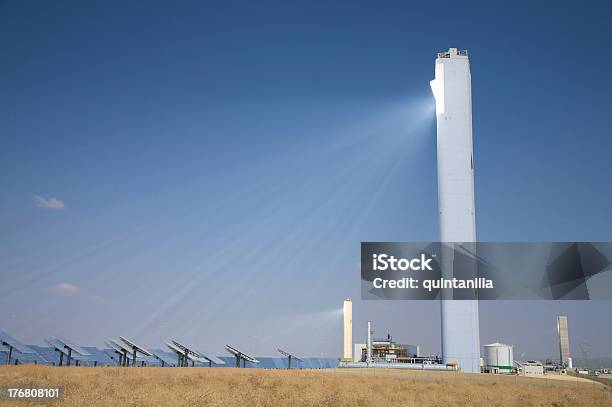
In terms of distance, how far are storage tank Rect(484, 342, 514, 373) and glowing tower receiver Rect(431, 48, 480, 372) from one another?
1085 centimetres

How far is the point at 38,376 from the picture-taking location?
37.4 meters

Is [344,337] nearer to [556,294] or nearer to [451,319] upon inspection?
[451,319]

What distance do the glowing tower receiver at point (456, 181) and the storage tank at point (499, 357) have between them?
10846mm

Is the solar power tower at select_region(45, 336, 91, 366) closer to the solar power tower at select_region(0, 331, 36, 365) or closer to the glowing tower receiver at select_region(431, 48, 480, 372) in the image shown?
the solar power tower at select_region(0, 331, 36, 365)

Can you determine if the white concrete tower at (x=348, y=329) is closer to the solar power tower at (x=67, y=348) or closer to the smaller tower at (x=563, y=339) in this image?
the smaller tower at (x=563, y=339)

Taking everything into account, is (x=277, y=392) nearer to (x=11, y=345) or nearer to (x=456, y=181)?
(x=11, y=345)

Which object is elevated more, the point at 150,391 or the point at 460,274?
the point at 460,274

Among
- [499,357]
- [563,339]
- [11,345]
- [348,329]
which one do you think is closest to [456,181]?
[499,357]

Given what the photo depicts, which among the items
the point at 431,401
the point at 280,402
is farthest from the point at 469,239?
the point at 280,402

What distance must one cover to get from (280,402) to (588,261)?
56.4 m

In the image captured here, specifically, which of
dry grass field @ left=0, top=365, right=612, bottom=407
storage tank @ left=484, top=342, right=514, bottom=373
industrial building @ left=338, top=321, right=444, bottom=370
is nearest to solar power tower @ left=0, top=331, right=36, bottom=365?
dry grass field @ left=0, top=365, right=612, bottom=407

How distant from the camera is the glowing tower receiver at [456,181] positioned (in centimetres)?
8000

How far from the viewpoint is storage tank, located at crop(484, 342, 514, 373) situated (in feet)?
289

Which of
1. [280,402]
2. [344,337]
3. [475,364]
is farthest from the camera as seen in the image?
[344,337]
